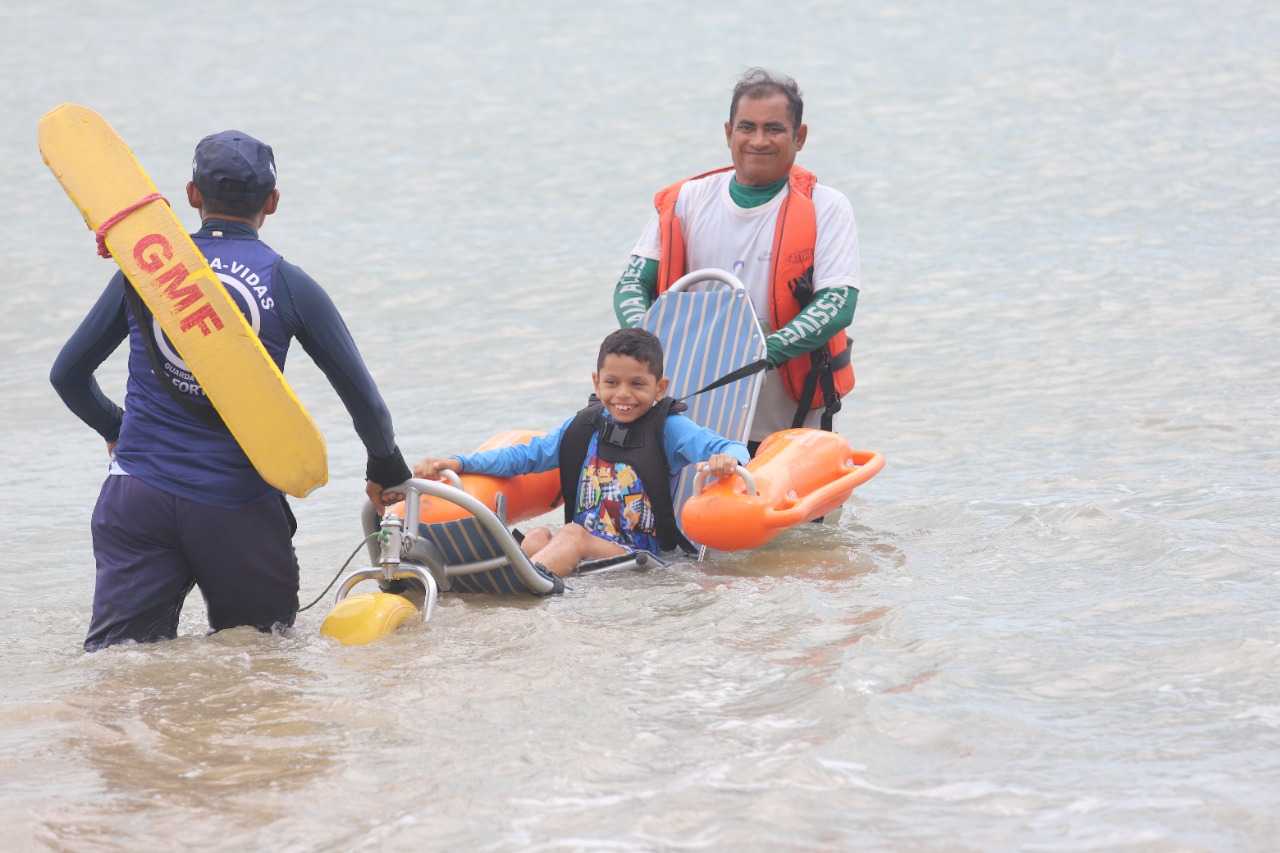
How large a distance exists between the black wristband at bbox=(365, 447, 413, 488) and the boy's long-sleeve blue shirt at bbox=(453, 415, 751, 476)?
815 millimetres

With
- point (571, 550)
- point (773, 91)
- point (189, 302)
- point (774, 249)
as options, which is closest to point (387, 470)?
point (189, 302)

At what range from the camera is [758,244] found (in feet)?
18.3

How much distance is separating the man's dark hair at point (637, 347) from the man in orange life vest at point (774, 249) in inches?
17.6

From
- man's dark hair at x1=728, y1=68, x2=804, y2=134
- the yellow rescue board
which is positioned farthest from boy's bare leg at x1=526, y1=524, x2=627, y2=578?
man's dark hair at x1=728, y1=68, x2=804, y2=134

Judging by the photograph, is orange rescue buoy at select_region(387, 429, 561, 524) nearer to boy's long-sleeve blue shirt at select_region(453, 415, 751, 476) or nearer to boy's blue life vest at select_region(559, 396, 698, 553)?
boy's long-sleeve blue shirt at select_region(453, 415, 751, 476)

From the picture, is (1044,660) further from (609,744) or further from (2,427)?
(2,427)

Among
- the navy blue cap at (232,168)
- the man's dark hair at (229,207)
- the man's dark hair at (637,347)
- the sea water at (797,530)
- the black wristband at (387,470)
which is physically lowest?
the sea water at (797,530)

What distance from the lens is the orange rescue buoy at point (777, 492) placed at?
4910 millimetres

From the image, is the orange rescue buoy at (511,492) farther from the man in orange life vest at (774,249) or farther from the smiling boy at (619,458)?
the man in orange life vest at (774,249)

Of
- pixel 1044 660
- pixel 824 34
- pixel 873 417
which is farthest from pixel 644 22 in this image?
pixel 1044 660

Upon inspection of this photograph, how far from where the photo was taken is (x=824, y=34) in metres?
23.4

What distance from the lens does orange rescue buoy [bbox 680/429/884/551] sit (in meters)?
4.91

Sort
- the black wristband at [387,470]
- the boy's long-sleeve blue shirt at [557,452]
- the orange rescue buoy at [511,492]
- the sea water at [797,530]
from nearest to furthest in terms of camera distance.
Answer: the sea water at [797,530], the black wristband at [387,470], the orange rescue buoy at [511,492], the boy's long-sleeve blue shirt at [557,452]

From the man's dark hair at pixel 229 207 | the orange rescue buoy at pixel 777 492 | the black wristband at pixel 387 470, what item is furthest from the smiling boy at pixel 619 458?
the man's dark hair at pixel 229 207
